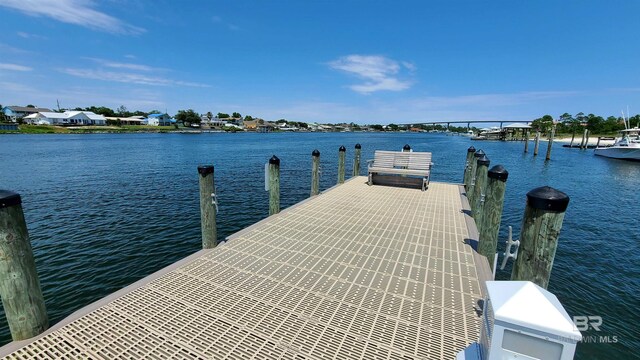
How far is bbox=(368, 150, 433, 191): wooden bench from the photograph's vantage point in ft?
34.4

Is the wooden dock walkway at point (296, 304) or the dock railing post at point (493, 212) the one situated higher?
the dock railing post at point (493, 212)

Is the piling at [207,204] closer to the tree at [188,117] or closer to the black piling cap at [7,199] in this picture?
the black piling cap at [7,199]

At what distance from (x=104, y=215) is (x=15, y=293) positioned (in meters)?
8.62

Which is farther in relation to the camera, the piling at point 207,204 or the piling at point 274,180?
the piling at point 274,180

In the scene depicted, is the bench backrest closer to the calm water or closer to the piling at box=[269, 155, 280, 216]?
the calm water

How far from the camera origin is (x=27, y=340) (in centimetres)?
305

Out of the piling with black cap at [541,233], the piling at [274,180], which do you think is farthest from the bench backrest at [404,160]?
the piling with black cap at [541,233]

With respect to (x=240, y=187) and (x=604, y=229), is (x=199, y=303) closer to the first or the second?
(x=240, y=187)

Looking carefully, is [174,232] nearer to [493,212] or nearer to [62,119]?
[493,212]

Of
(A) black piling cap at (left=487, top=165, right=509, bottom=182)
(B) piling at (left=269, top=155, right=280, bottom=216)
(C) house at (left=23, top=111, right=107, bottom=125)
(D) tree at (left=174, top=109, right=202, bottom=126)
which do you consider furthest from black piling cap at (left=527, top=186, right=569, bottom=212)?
(D) tree at (left=174, top=109, right=202, bottom=126)

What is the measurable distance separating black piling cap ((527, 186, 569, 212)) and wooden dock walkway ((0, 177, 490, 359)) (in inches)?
61.5

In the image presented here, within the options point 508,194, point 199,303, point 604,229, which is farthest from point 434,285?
point 508,194

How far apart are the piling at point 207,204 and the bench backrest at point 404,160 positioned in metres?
7.50

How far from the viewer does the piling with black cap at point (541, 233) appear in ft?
9.58
